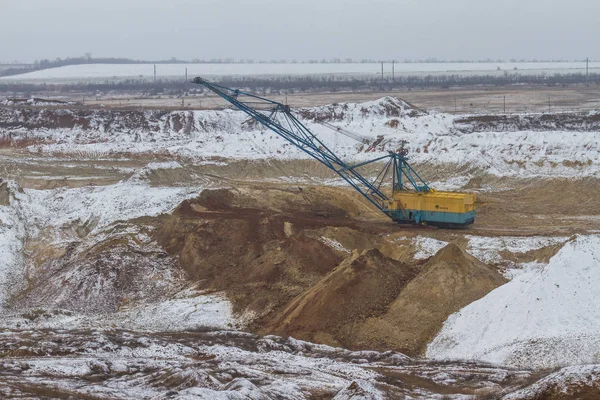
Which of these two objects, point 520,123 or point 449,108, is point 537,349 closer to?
point 520,123

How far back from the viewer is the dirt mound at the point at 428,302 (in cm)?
2214

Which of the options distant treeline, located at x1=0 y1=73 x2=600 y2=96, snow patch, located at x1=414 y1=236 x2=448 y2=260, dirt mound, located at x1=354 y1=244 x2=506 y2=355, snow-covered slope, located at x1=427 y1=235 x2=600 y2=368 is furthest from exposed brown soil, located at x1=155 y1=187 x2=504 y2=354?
distant treeline, located at x1=0 y1=73 x2=600 y2=96

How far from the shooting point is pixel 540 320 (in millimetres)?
20344

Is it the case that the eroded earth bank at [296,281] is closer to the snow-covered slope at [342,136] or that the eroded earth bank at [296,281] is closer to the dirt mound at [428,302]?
the dirt mound at [428,302]

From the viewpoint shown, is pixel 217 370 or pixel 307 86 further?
pixel 307 86

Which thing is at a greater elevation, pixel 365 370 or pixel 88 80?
pixel 88 80

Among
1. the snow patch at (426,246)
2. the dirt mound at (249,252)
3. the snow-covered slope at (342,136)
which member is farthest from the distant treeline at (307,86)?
the snow patch at (426,246)

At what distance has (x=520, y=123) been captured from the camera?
69438 mm

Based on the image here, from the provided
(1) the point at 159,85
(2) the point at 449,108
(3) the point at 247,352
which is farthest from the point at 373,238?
(1) the point at 159,85

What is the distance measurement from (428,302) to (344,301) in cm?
255

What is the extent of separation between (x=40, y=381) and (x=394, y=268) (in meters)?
12.1

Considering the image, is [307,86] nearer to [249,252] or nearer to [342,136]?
[342,136]

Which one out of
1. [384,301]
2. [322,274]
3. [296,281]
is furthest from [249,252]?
[384,301]

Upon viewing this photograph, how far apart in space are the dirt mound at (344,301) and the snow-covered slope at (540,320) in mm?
2547
